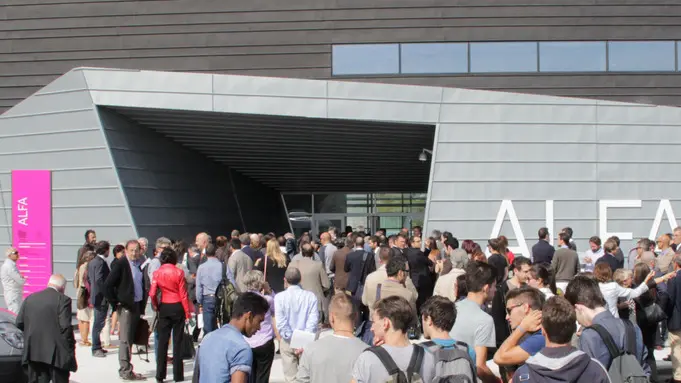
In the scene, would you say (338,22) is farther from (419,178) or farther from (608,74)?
(419,178)

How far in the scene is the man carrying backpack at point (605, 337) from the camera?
5.39m

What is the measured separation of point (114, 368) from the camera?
1170 cm

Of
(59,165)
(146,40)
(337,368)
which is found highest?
(146,40)

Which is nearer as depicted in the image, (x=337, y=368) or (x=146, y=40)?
(x=337, y=368)

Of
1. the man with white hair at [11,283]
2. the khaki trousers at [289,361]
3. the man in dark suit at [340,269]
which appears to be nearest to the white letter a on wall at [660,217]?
the man in dark suit at [340,269]

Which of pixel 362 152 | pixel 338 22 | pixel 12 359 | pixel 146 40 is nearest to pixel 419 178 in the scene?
pixel 362 152

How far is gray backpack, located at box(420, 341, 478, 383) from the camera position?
189 inches

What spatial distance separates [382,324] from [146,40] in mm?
16061

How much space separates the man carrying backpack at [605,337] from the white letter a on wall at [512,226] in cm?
1119

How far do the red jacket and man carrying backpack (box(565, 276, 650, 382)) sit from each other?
212 inches

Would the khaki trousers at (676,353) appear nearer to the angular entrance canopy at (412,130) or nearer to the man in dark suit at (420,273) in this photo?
the man in dark suit at (420,273)

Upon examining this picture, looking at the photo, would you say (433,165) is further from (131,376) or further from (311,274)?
(131,376)

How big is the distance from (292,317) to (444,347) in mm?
3767

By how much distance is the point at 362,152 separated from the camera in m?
21.8
